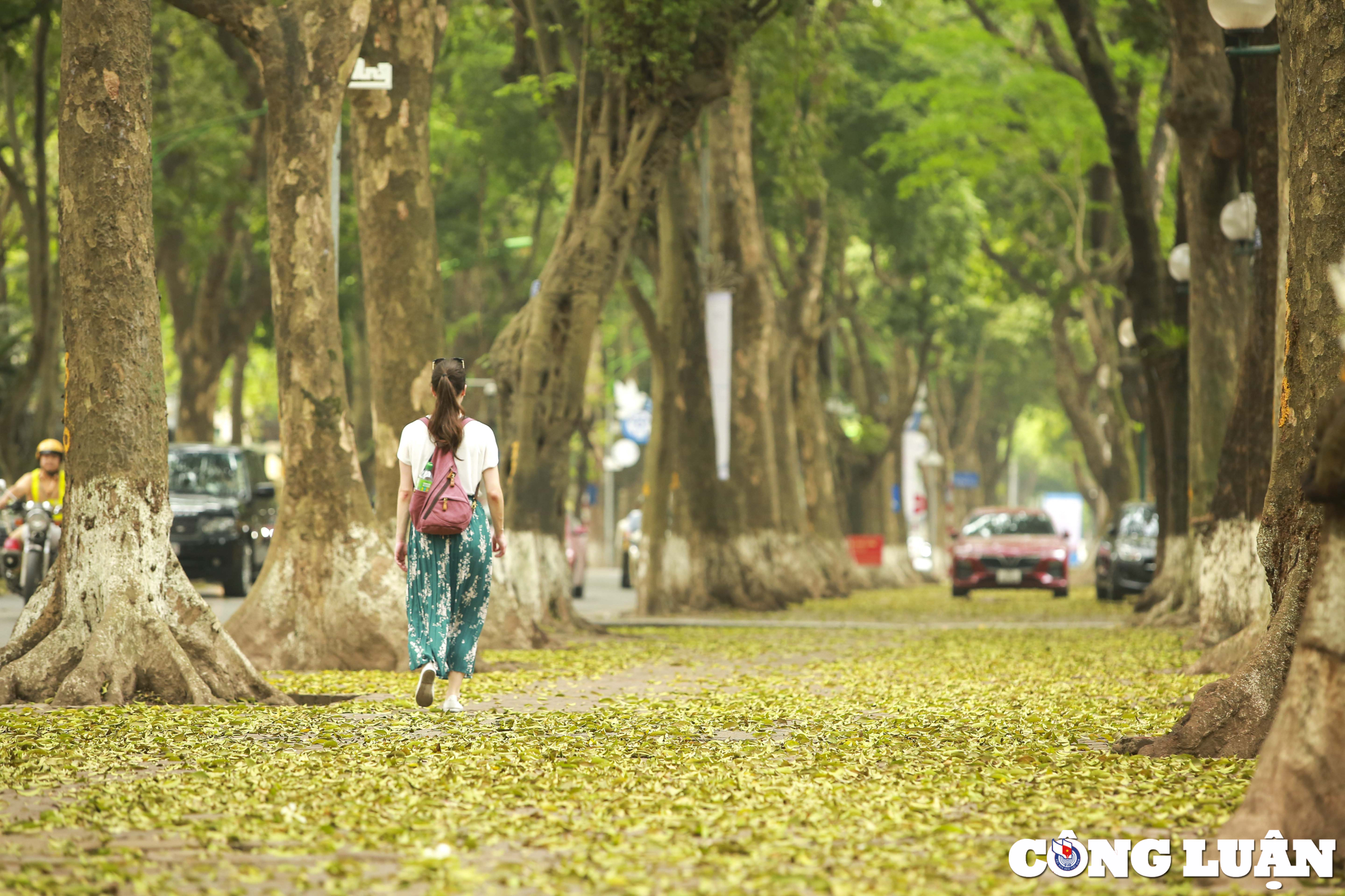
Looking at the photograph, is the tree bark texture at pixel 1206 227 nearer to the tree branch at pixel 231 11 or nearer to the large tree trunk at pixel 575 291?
the large tree trunk at pixel 575 291

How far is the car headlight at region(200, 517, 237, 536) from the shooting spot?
74.4 feet

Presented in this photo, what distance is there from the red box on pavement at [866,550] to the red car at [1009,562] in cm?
545

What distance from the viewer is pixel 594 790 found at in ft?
21.3

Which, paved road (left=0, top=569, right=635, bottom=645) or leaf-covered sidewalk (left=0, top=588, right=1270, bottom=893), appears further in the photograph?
paved road (left=0, top=569, right=635, bottom=645)

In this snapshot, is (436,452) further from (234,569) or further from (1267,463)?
(234,569)

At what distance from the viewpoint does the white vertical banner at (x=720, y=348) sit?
879 inches

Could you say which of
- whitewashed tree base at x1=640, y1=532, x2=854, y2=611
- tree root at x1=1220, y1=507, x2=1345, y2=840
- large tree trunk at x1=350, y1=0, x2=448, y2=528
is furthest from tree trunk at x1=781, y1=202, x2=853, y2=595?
tree root at x1=1220, y1=507, x2=1345, y2=840

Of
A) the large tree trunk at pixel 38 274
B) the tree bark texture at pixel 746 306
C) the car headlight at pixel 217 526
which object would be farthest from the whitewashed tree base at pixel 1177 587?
the large tree trunk at pixel 38 274

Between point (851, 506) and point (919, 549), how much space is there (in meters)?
10.5

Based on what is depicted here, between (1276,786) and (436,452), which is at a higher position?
(436,452)

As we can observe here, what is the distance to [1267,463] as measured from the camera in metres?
13.9

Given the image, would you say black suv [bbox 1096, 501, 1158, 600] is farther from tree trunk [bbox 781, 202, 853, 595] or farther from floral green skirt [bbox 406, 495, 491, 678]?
floral green skirt [bbox 406, 495, 491, 678]

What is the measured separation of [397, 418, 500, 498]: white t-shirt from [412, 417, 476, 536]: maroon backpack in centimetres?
6

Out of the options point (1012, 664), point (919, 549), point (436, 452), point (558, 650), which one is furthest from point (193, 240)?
point (919, 549)
